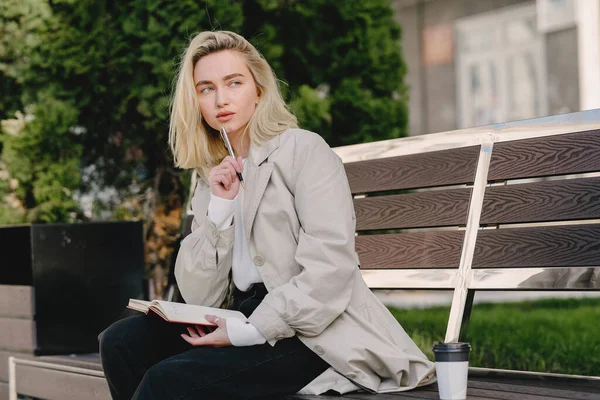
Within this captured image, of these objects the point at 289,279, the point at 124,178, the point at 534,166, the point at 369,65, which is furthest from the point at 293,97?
the point at 289,279

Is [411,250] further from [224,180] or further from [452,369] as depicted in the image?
[452,369]

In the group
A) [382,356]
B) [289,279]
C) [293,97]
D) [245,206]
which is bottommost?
[382,356]

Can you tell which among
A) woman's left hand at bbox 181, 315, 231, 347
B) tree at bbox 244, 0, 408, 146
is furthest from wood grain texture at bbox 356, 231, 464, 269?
tree at bbox 244, 0, 408, 146

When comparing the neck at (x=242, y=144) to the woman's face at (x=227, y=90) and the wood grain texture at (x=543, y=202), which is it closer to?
the woman's face at (x=227, y=90)

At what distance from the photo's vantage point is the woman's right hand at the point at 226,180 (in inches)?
115

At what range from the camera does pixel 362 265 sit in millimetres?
3801

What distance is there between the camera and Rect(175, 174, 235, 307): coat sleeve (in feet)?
9.55

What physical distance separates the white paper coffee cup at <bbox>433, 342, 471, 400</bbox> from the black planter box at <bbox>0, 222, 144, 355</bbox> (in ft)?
7.51

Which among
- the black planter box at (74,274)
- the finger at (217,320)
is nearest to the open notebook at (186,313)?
the finger at (217,320)

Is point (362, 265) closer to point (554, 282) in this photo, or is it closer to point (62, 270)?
point (554, 282)

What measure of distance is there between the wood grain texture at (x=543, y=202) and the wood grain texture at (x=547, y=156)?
4 cm

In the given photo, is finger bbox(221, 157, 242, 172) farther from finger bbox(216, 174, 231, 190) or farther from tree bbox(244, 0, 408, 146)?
tree bbox(244, 0, 408, 146)

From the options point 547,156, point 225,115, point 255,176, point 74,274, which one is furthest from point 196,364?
point 74,274

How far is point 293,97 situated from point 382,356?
300cm
